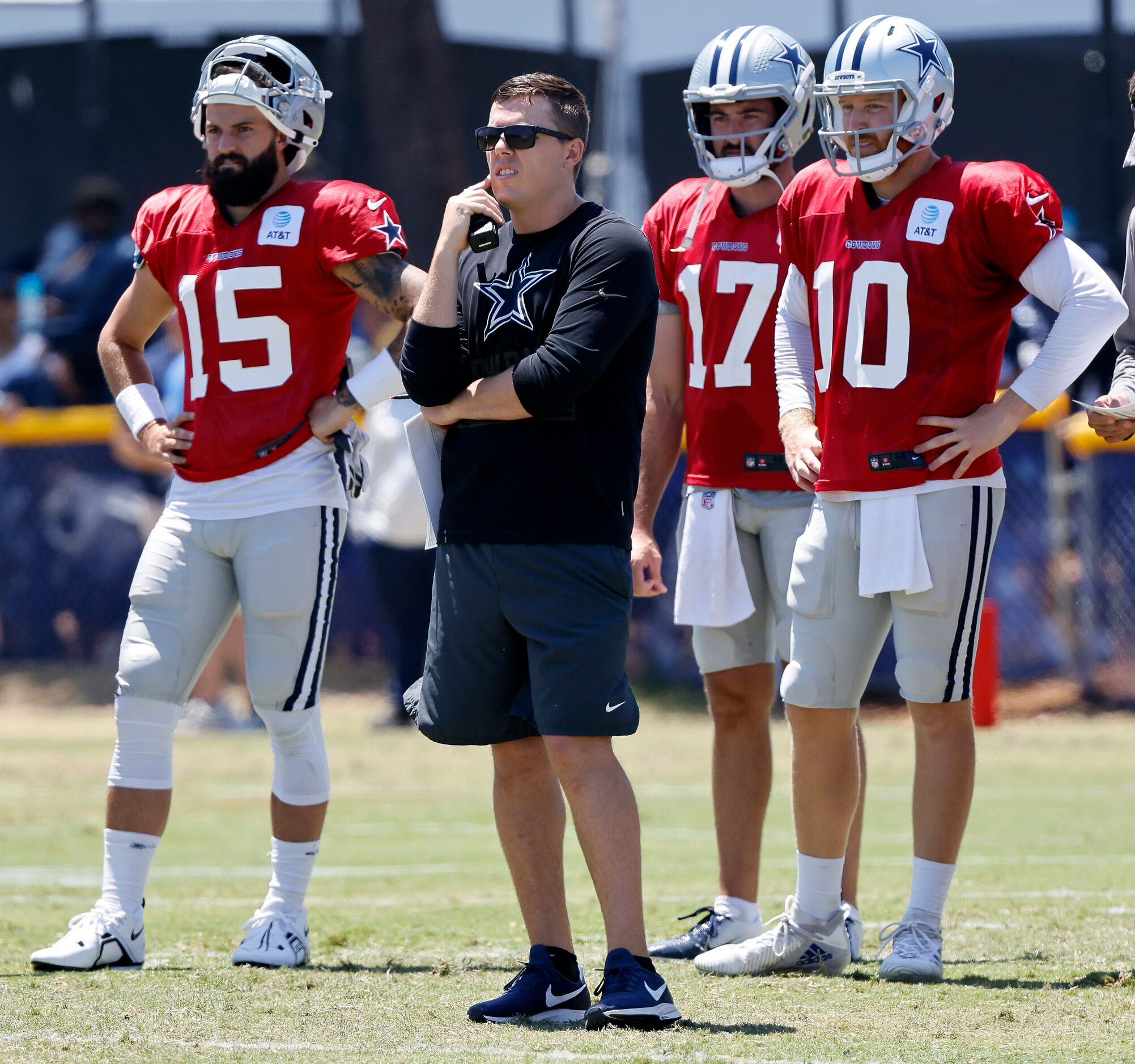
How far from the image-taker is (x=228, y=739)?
1277cm

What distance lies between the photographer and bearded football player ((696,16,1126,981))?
17.0 feet

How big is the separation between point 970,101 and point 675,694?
5879 millimetres

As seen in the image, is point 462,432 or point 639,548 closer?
point 462,432

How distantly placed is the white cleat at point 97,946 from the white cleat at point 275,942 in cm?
30

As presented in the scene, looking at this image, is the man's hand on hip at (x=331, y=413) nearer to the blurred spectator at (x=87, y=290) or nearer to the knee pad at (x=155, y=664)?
the knee pad at (x=155, y=664)

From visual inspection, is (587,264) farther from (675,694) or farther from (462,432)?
(675,694)

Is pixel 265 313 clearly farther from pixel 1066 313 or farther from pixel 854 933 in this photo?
pixel 854 933

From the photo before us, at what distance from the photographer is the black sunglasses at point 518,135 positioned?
185 inches

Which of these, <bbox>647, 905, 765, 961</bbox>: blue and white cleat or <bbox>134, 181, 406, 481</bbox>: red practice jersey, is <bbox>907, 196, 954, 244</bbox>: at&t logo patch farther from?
<bbox>647, 905, 765, 961</bbox>: blue and white cleat

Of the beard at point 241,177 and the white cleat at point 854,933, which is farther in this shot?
the beard at point 241,177

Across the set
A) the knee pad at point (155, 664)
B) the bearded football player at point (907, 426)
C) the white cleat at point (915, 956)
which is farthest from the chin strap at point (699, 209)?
the white cleat at point (915, 956)

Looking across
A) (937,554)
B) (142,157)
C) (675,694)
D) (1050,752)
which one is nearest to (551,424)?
(937,554)

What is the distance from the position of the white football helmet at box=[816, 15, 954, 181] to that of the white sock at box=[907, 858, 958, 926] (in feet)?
6.33

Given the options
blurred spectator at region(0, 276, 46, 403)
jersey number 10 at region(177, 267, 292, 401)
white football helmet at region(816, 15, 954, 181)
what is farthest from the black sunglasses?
blurred spectator at region(0, 276, 46, 403)
